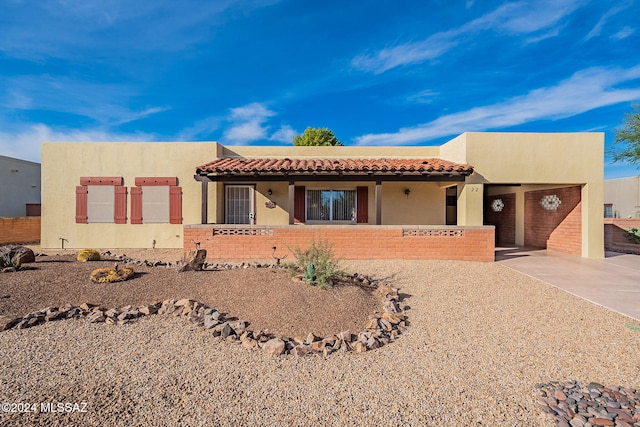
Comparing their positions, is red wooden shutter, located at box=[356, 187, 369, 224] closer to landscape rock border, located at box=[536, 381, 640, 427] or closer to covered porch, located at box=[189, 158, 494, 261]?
covered porch, located at box=[189, 158, 494, 261]

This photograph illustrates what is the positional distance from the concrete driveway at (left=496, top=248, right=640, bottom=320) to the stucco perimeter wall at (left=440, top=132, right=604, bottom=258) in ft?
4.24

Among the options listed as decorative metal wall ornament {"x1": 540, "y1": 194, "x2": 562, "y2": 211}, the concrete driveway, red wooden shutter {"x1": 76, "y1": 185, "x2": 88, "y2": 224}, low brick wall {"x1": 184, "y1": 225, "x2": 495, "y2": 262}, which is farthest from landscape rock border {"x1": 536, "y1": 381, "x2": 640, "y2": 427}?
red wooden shutter {"x1": 76, "y1": 185, "x2": 88, "y2": 224}

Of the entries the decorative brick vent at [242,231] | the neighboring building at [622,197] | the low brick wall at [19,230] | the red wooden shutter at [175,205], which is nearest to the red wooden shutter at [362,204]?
the decorative brick vent at [242,231]

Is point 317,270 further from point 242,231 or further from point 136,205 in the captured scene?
point 136,205

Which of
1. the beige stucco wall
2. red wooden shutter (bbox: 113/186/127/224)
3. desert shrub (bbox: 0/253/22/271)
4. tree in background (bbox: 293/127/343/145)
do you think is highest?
tree in background (bbox: 293/127/343/145)

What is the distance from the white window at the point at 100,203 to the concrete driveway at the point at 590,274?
1570 centimetres

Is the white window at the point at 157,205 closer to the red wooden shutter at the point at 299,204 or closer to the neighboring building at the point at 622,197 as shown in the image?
the red wooden shutter at the point at 299,204

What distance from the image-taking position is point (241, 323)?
15.0ft

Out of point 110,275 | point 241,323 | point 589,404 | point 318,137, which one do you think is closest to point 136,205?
point 110,275

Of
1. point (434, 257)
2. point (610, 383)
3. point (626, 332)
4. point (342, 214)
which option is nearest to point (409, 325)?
point (610, 383)

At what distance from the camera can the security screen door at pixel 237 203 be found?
13.5 m

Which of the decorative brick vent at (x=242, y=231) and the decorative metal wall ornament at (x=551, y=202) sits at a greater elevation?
the decorative metal wall ornament at (x=551, y=202)

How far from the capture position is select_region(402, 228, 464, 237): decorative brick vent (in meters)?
10.1

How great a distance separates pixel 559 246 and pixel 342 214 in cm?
921
